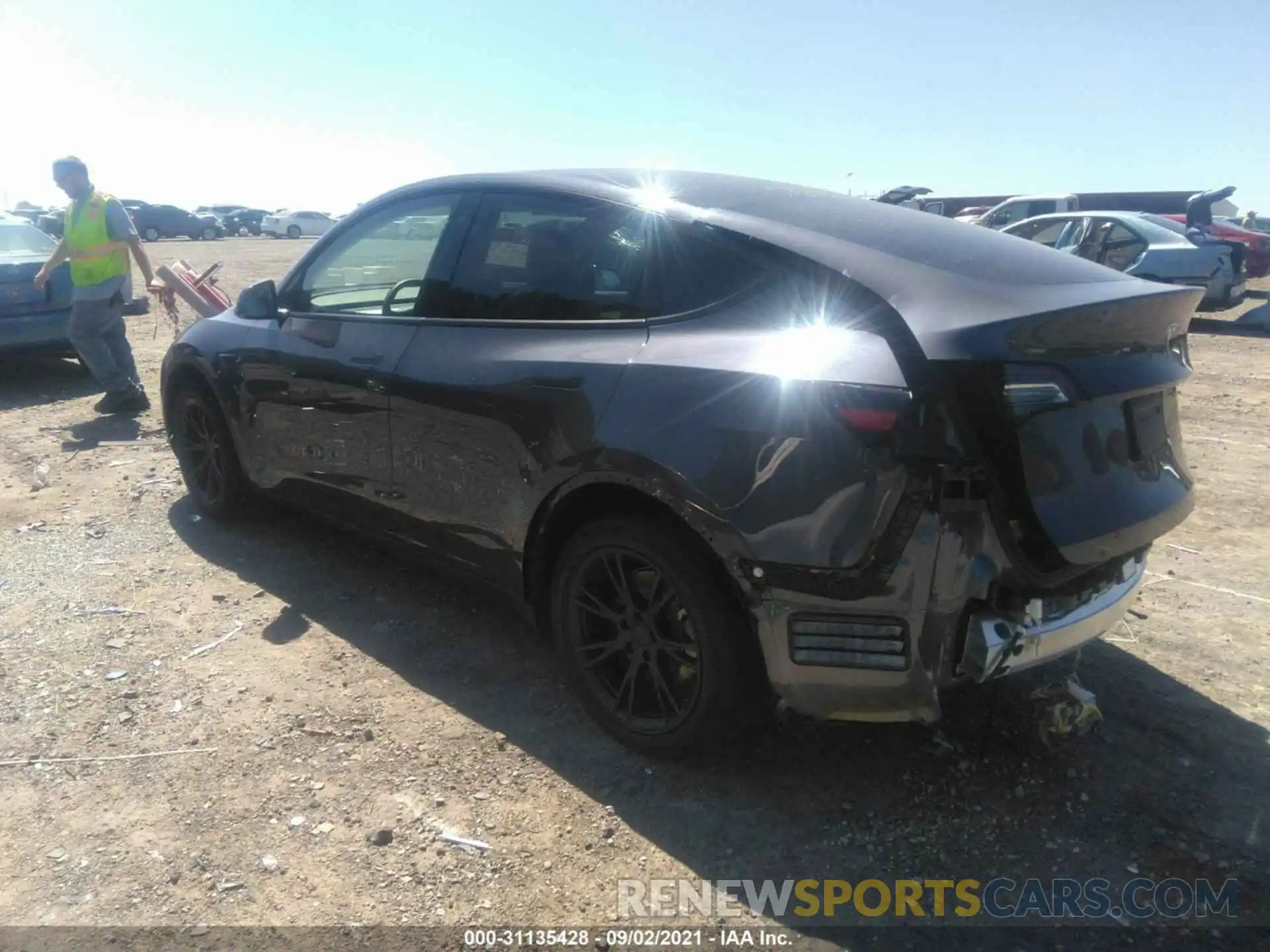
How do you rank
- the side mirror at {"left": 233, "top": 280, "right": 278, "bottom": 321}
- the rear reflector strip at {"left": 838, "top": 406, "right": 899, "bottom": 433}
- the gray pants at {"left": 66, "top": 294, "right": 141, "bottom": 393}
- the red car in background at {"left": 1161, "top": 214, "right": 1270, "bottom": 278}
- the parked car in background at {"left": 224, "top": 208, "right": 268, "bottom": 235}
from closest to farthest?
the rear reflector strip at {"left": 838, "top": 406, "right": 899, "bottom": 433} < the side mirror at {"left": 233, "top": 280, "right": 278, "bottom": 321} < the gray pants at {"left": 66, "top": 294, "right": 141, "bottom": 393} < the red car in background at {"left": 1161, "top": 214, "right": 1270, "bottom": 278} < the parked car in background at {"left": 224, "top": 208, "right": 268, "bottom": 235}

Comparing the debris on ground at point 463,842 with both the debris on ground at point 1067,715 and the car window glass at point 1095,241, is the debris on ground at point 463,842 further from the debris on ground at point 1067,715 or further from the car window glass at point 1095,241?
the car window glass at point 1095,241

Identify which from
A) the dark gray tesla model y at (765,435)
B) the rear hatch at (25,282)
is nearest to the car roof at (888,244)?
the dark gray tesla model y at (765,435)

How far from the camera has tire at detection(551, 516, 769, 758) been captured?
252 centimetres

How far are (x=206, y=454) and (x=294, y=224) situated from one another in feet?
158

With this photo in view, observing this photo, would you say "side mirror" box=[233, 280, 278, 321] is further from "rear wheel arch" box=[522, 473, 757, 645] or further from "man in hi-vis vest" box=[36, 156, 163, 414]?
"man in hi-vis vest" box=[36, 156, 163, 414]

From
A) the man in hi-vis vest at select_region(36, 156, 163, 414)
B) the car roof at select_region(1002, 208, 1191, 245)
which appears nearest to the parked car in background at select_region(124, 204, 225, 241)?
the man in hi-vis vest at select_region(36, 156, 163, 414)

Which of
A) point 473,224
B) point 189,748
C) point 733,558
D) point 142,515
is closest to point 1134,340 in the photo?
point 733,558

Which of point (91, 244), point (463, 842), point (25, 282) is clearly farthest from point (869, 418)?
point (25, 282)

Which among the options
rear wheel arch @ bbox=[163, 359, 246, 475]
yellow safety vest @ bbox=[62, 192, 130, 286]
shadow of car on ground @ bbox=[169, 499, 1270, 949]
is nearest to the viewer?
shadow of car on ground @ bbox=[169, 499, 1270, 949]

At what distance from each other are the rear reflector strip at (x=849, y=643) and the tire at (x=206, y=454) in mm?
3232

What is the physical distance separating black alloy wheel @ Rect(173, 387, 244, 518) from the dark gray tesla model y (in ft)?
4.52

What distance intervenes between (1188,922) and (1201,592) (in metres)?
2.07

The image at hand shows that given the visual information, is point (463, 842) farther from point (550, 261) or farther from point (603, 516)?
point (550, 261)

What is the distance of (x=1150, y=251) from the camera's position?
11352 millimetres
